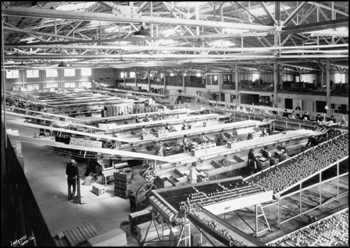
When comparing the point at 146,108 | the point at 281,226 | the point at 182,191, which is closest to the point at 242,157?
the point at 281,226

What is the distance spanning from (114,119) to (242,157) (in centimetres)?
1076

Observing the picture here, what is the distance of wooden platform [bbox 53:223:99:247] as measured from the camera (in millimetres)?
7149

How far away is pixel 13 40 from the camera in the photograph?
19.1 meters

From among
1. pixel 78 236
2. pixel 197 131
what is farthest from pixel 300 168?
pixel 197 131

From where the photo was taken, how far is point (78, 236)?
289 inches

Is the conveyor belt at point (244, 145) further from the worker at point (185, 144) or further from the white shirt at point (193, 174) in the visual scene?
the worker at point (185, 144)

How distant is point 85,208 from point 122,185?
55.0 inches

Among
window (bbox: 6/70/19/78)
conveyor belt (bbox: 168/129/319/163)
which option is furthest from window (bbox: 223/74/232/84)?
window (bbox: 6/70/19/78)

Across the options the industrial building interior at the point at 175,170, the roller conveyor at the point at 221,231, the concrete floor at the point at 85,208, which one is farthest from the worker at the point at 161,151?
the roller conveyor at the point at 221,231

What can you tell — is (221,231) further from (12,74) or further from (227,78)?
(12,74)

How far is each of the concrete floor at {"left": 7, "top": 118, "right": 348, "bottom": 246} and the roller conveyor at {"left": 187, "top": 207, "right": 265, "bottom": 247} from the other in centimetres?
238

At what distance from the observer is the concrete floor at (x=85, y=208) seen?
8.52 metres

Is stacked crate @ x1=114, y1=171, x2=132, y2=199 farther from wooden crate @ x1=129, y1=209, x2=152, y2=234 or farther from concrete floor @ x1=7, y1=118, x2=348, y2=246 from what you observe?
wooden crate @ x1=129, y1=209, x2=152, y2=234

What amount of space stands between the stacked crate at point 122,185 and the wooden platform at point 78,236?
8.27 ft
